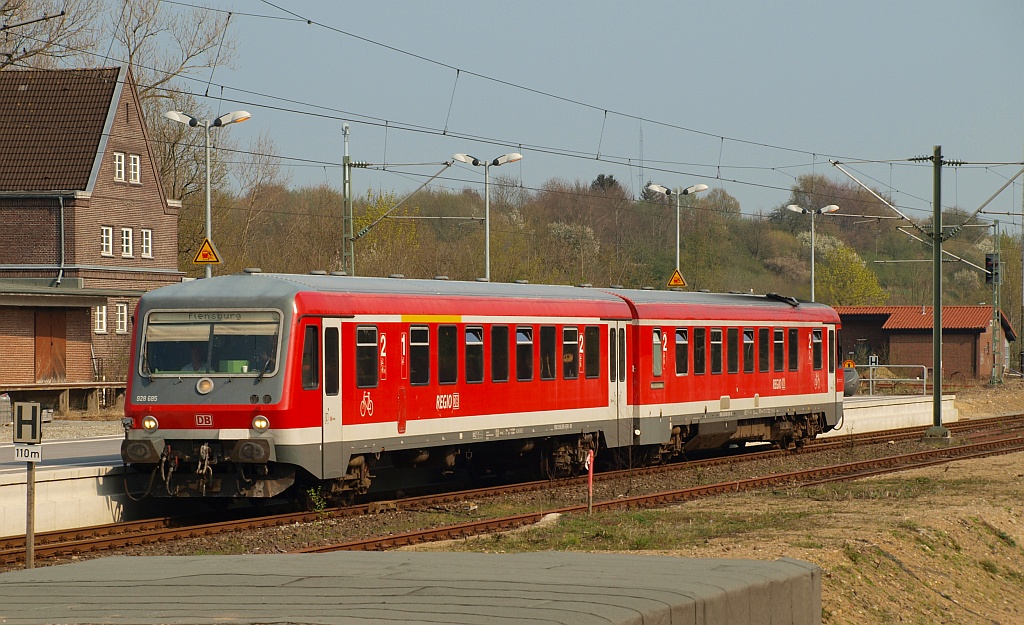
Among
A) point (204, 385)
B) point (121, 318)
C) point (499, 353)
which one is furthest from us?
point (121, 318)

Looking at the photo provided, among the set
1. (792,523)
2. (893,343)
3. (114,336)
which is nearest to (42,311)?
(114,336)

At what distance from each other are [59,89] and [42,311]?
1158 centimetres

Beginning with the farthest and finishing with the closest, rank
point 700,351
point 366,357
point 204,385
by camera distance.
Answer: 1. point 700,351
2. point 366,357
3. point 204,385

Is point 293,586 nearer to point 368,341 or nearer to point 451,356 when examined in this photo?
point 368,341

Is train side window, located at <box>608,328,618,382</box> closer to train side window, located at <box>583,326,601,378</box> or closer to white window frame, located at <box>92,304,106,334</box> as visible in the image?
train side window, located at <box>583,326,601,378</box>

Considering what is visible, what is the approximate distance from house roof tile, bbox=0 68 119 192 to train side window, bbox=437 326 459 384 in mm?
32031

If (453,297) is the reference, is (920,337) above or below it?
below

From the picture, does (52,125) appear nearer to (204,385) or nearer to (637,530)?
(204,385)

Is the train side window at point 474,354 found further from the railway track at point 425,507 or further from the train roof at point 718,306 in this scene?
the train roof at point 718,306

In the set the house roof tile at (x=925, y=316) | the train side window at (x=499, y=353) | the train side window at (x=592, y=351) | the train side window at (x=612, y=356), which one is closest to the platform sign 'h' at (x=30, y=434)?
the train side window at (x=499, y=353)

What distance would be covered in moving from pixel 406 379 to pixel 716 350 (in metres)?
8.70

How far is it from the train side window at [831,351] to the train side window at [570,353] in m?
9.75

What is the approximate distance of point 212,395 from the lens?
1670 cm

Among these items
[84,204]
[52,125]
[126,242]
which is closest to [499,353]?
[84,204]
